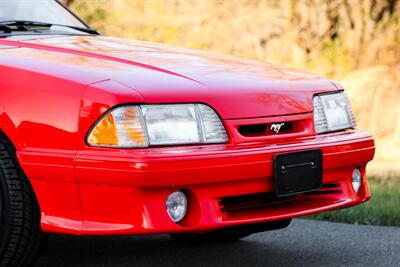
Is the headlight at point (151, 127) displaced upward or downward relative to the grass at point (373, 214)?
upward

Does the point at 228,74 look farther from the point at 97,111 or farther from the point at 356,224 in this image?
the point at 356,224

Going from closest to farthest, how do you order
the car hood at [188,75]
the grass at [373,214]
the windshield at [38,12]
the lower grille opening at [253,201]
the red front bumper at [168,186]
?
the red front bumper at [168,186]
the car hood at [188,75]
the lower grille opening at [253,201]
the windshield at [38,12]
the grass at [373,214]

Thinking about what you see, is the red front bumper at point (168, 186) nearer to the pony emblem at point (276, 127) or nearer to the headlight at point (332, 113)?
the pony emblem at point (276, 127)

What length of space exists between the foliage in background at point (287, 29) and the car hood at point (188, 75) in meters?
7.29

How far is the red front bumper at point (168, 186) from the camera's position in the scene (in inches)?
138

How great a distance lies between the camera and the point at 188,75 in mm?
3848

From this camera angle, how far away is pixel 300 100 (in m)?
4.02

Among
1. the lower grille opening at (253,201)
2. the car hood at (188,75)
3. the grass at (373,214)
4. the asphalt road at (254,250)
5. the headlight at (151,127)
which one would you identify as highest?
the car hood at (188,75)

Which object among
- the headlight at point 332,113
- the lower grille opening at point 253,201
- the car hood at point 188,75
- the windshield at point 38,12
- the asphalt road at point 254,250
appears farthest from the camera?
the windshield at point 38,12

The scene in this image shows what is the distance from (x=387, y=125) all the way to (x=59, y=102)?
8131mm

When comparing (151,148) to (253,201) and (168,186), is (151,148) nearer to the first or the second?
(168,186)

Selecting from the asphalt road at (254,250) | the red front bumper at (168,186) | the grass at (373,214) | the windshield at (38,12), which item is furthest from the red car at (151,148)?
the grass at (373,214)

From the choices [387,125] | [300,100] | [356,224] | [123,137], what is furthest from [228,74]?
[387,125]

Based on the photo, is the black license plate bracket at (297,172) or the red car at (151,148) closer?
the red car at (151,148)
